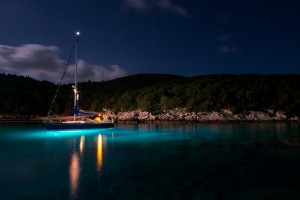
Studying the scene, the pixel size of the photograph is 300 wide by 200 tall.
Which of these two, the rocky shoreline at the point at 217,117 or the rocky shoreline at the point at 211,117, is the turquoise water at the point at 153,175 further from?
the rocky shoreline at the point at 217,117

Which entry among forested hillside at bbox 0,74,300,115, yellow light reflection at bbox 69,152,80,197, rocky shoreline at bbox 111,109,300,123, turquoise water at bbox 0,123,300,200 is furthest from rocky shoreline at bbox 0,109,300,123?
yellow light reflection at bbox 69,152,80,197

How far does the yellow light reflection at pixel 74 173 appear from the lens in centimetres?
1238

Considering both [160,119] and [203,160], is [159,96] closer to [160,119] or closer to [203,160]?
[160,119]

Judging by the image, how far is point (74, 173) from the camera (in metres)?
15.8

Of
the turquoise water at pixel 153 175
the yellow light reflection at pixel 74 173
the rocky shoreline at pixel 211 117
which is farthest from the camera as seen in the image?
the rocky shoreline at pixel 211 117

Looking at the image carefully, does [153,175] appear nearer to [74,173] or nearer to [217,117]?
[74,173]

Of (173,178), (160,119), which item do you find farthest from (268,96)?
(173,178)

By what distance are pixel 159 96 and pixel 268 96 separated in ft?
118

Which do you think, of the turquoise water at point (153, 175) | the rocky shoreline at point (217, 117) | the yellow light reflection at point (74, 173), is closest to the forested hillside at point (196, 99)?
the rocky shoreline at point (217, 117)

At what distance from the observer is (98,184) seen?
13.3 metres

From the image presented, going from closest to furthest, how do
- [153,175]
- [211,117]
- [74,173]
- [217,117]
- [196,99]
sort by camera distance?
1. [153,175]
2. [74,173]
3. [217,117]
4. [211,117]
5. [196,99]

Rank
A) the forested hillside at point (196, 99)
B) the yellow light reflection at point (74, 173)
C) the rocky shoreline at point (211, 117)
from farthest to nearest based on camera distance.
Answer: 1. the forested hillside at point (196, 99)
2. the rocky shoreline at point (211, 117)
3. the yellow light reflection at point (74, 173)

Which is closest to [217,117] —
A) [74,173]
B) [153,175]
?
[153,175]

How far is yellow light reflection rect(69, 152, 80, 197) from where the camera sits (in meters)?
12.4
